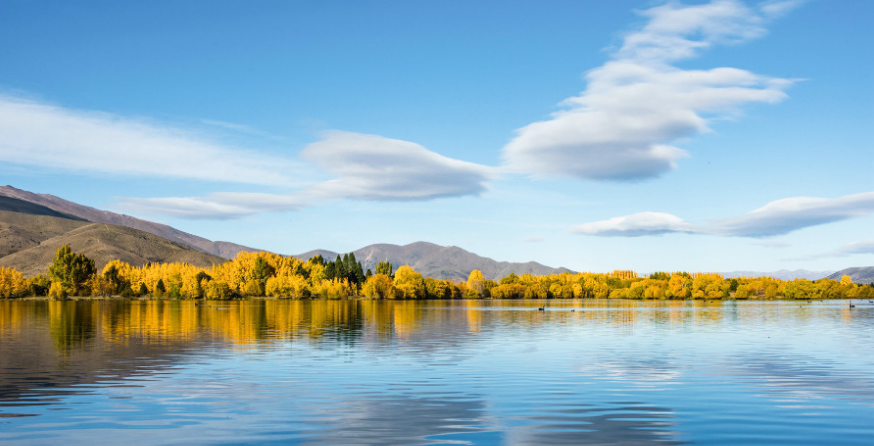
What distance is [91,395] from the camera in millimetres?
27547

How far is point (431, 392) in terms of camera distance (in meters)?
28.7

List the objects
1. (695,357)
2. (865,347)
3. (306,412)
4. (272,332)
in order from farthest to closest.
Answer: (272,332), (865,347), (695,357), (306,412)

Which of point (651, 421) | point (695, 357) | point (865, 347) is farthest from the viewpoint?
point (865, 347)

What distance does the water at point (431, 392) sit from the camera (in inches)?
816

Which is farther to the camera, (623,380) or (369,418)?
(623,380)

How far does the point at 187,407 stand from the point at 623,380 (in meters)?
20.6

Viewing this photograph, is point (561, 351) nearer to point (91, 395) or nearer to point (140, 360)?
point (140, 360)

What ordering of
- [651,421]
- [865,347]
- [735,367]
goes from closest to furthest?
[651,421] → [735,367] → [865,347]

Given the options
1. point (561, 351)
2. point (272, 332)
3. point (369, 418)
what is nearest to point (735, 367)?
point (561, 351)

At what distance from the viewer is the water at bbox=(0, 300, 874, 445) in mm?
20734

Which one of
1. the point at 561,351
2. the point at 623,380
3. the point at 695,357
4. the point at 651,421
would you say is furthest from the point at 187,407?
the point at 695,357

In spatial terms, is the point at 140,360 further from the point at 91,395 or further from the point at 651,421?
the point at 651,421

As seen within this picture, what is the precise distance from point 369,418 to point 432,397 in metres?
4.91

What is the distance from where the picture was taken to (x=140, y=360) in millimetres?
40344
